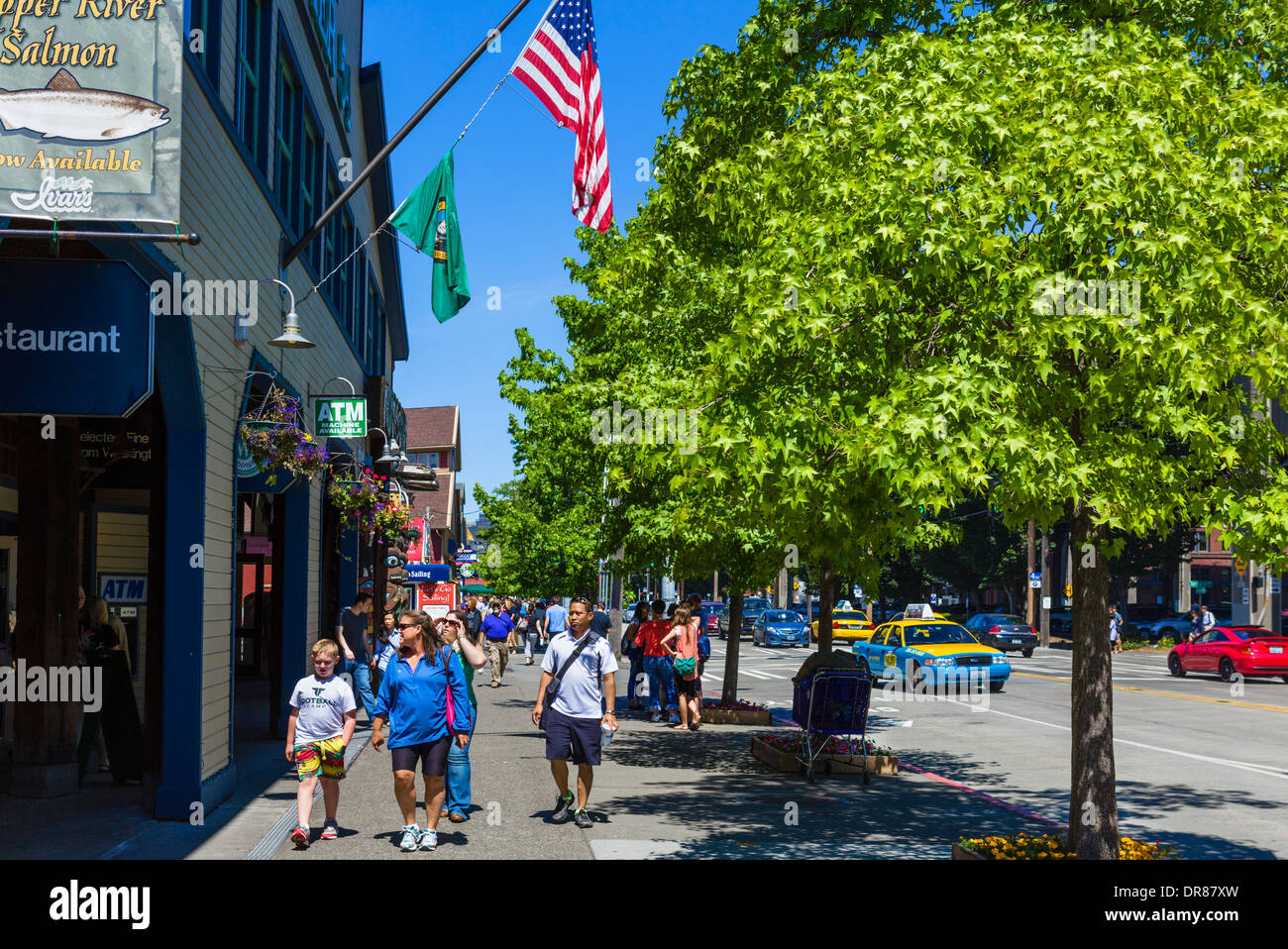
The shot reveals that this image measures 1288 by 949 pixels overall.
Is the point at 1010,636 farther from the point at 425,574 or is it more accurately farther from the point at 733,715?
the point at 733,715

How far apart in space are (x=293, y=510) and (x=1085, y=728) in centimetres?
1130

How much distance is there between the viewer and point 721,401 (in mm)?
8570

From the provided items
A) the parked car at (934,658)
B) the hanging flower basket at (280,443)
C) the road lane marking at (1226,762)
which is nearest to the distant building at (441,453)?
the parked car at (934,658)

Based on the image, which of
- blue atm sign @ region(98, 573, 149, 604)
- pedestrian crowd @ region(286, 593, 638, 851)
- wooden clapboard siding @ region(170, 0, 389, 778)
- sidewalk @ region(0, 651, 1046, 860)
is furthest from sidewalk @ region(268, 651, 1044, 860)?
blue atm sign @ region(98, 573, 149, 604)

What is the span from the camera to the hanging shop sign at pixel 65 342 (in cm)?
775

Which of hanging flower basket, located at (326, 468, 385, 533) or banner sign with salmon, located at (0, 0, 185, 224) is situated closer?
banner sign with salmon, located at (0, 0, 185, 224)

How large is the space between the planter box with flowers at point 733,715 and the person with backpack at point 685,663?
2.61ft

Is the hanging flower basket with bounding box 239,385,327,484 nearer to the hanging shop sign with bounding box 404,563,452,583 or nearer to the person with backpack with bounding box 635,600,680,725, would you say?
the person with backpack with bounding box 635,600,680,725

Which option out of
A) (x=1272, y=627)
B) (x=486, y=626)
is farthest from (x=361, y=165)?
(x=1272, y=627)

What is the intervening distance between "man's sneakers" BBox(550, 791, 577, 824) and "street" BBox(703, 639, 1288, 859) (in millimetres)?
4298

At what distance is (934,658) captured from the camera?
27.2m

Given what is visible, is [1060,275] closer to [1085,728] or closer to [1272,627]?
[1085,728]

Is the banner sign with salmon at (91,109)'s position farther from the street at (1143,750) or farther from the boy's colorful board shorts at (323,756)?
the street at (1143,750)

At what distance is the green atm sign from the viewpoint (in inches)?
649
